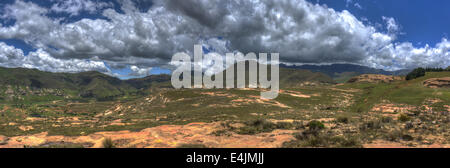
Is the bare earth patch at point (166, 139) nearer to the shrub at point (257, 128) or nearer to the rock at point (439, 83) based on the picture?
the shrub at point (257, 128)

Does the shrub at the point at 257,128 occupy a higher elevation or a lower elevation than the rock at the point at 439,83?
lower

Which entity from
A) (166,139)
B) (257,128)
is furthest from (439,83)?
(166,139)

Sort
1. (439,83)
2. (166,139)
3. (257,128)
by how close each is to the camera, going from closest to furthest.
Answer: (166,139), (257,128), (439,83)

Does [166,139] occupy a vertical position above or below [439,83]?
below

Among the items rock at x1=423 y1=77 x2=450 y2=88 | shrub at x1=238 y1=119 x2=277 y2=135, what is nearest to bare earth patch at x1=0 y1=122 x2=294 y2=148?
shrub at x1=238 y1=119 x2=277 y2=135

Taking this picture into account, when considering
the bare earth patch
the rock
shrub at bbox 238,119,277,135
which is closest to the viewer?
the bare earth patch

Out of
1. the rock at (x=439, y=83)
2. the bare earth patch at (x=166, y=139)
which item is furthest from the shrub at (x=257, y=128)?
the rock at (x=439, y=83)

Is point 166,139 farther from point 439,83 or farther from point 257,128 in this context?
point 439,83

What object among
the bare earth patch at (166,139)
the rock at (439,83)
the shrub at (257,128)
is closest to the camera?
the bare earth patch at (166,139)

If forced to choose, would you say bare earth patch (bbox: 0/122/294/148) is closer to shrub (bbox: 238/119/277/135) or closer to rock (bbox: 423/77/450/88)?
shrub (bbox: 238/119/277/135)
